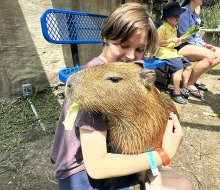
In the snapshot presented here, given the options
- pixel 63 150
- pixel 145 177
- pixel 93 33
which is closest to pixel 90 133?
pixel 63 150

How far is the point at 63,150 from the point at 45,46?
7.73ft

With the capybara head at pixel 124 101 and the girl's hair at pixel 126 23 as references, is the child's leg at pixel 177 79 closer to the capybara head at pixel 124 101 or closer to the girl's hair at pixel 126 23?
the girl's hair at pixel 126 23

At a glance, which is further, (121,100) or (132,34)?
(132,34)

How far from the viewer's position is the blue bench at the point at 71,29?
8.58 ft

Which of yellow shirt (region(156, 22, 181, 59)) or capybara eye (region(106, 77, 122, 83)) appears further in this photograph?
yellow shirt (region(156, 22, 181, 59))

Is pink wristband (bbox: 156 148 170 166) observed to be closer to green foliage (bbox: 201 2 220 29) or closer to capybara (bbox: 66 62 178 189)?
capybara (bbox: 66 62 178 189)

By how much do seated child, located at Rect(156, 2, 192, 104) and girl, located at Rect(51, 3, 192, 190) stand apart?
2148mm

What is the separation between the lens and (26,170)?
2.31m

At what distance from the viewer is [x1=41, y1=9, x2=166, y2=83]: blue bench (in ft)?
8.58

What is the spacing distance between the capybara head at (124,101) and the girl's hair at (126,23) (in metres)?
0.22

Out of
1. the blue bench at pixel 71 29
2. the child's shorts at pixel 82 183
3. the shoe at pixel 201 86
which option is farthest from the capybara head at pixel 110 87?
the shoe at pixel 201 86

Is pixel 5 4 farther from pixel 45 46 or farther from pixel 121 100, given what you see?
pixel 121 100

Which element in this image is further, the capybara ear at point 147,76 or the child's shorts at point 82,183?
the child's shorts at point 82,183

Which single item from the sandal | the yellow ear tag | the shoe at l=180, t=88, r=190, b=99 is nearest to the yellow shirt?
the shoe at l=180, t=88, r=190, b=99
